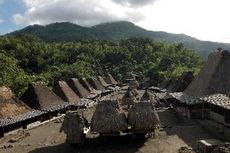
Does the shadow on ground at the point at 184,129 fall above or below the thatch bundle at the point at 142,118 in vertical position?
below

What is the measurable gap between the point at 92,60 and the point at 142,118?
72011mm

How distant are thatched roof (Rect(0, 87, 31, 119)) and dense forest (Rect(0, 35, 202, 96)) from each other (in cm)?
2092

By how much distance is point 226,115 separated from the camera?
74.3 ft

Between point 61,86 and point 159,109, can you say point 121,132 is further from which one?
point 61,86

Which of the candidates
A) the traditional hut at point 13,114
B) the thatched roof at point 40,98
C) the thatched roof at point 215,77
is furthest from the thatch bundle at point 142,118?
the thatched roof at point 40,98

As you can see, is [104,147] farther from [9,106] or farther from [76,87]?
[76,87]

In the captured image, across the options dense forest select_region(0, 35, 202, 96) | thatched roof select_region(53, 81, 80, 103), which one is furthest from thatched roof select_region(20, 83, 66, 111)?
dense forest select_region(0, 35, 202, 96)

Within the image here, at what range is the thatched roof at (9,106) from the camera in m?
26.2

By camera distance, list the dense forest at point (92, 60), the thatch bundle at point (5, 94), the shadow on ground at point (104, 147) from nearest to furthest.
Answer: the shadow on ground at point (104, 147) < the thatch bundle at point (5, 94) < the dense forest at point (92, 60)

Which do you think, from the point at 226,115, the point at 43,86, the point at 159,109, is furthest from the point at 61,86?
the point at 226,115

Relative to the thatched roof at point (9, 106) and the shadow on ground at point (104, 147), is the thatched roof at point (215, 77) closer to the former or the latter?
the shadow on ground at point (104, 147)

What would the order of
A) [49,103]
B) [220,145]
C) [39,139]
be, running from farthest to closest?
[49,103] → [39,139] → [220,145]

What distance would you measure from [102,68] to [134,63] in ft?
39.3

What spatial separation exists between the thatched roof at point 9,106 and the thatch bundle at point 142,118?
1003cm
